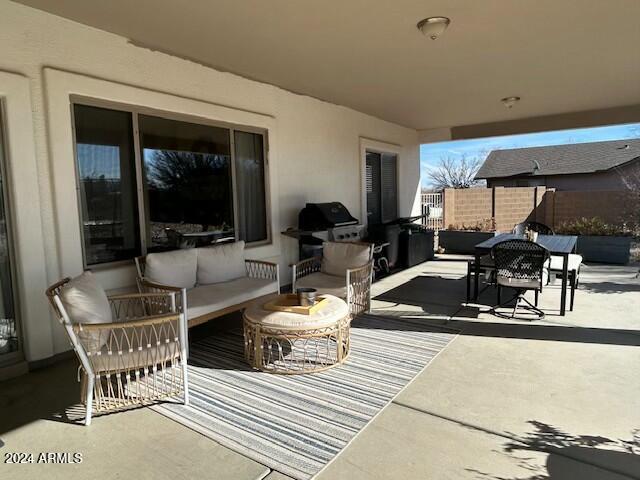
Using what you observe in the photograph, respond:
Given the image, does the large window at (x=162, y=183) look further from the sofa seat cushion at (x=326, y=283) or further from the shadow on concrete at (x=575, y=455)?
the shadow on concrete at (x=575, y=455)

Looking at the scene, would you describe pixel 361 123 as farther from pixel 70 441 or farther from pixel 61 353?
pixel 70 441

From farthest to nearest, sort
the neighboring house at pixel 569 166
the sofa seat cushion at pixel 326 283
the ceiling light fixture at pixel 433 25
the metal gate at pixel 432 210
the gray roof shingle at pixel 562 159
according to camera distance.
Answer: the gray roof shingle at pixel 562 159 → the neighboring house at pixel 569 166 → the metal gate at pixel 432 210 → the sofa seat cushion at pixel 326 283 → the ceiling light fixture at pixel 433 25

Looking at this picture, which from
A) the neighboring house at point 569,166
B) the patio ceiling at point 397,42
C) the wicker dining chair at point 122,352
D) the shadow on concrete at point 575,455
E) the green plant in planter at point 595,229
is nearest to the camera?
the shadow on concrete at point 575,455

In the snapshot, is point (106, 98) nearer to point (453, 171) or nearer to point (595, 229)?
point (595, 229)

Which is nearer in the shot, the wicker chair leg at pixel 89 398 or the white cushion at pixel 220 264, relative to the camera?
the wicker chair leg at pixel 89 398

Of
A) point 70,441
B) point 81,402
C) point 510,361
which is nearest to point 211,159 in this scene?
point 81,402

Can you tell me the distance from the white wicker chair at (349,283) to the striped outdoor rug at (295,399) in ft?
1.67

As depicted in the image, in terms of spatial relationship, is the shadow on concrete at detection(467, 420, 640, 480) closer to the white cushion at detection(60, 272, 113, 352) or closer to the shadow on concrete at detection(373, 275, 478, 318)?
the white cushion at detection(60, 272, 113, 352)

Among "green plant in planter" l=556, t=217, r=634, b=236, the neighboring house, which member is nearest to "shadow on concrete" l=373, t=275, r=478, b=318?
"green plant in planter" l=556, t=217, r=634, b=236

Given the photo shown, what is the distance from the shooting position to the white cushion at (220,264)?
4.26m

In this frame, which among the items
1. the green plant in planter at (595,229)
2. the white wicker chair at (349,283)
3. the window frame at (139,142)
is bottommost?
the white wicker chair at (349,283)

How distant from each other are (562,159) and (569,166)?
94 cm

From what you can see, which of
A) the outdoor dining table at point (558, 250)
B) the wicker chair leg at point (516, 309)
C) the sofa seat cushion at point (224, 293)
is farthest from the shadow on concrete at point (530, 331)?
the sofa seat cushion at point (224, 293)

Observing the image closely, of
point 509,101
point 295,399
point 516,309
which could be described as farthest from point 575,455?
point 509,101
